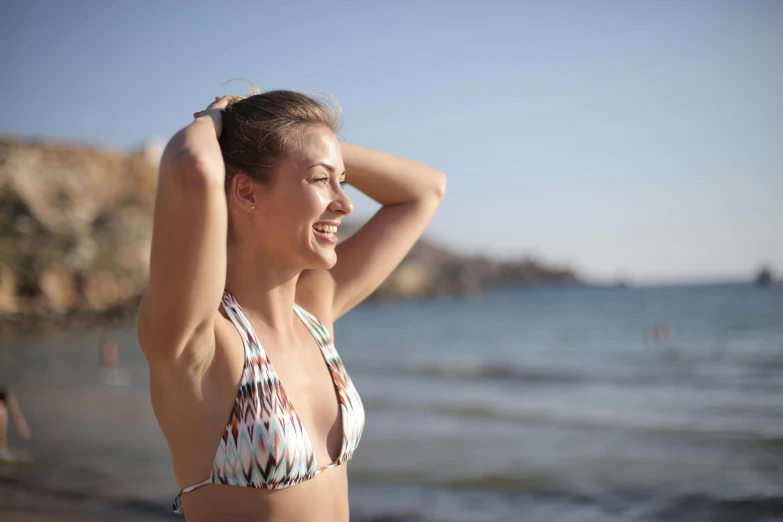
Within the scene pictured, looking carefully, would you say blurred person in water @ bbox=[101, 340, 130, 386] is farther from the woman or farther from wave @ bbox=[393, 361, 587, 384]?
the woman

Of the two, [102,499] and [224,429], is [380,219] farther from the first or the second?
[102,499]

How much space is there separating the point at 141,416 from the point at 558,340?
2491cm

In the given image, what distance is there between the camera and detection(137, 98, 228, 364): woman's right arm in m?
1.27

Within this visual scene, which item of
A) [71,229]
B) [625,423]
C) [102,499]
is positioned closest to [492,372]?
[625,423]

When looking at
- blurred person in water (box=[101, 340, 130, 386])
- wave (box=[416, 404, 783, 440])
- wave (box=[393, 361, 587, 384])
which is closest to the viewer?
wave (box=[416, 404, 783, 440])

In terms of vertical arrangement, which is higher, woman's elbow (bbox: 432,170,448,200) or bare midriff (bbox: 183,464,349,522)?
woman's elbow (bbox: 432,170,448,200)

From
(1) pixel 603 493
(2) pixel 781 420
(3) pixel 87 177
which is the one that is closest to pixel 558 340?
(2) pixel 781 420

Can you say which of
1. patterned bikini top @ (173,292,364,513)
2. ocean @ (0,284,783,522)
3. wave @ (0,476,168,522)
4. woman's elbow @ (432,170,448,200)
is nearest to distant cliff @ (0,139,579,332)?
ocean @ (0,284,783,522)

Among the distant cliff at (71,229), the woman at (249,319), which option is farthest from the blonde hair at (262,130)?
the distant cliff at (71,229)

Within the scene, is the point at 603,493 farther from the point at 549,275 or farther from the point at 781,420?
the point at 549,275

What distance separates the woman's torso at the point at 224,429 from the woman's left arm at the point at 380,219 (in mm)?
454

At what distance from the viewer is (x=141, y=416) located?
496 inches

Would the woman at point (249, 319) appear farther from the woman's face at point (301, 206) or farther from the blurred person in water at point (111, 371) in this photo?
the blurred person in water at point (111, 371)

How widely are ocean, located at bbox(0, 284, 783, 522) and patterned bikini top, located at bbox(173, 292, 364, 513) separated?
18.1ft
